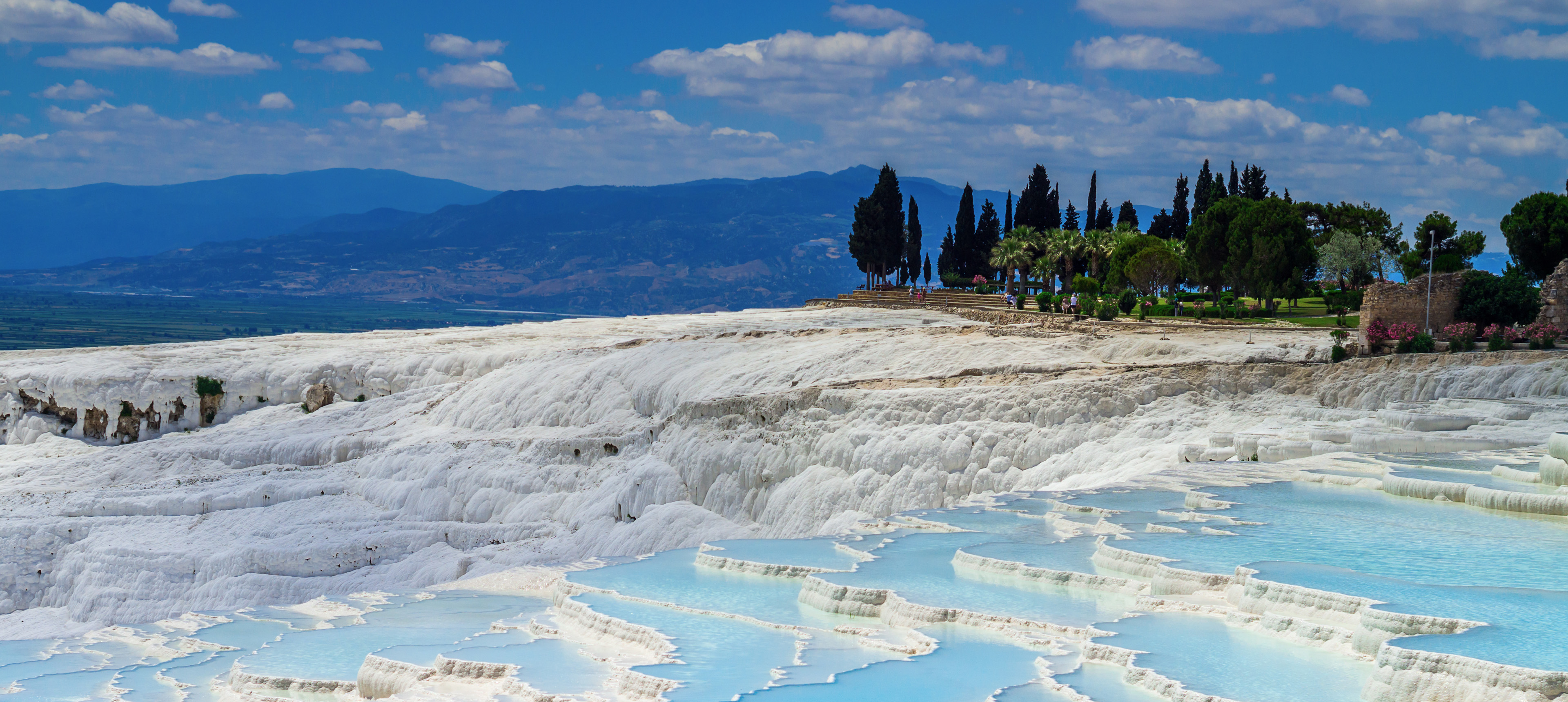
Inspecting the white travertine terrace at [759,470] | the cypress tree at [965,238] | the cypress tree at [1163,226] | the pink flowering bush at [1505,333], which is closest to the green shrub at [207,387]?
the white travertine terrace at [759,470]

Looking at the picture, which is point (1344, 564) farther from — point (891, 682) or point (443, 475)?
point (443, 475)

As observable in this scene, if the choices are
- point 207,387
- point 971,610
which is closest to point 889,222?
point 207,387

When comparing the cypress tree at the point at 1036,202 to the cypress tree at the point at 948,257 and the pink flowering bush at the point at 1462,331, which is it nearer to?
the cypress tree at the point at 948,257

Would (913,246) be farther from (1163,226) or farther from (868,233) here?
(1163,226)

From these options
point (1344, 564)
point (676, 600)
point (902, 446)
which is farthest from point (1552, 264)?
point (676, 600)

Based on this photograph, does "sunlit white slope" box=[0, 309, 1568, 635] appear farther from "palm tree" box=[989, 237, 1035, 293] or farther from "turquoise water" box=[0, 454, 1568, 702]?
"palm tree" box=[989, 237, 1035, 293]

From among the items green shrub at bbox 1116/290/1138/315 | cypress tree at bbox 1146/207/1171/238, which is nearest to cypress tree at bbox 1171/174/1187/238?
cypress tree at bbox 1146/207/1171/238
